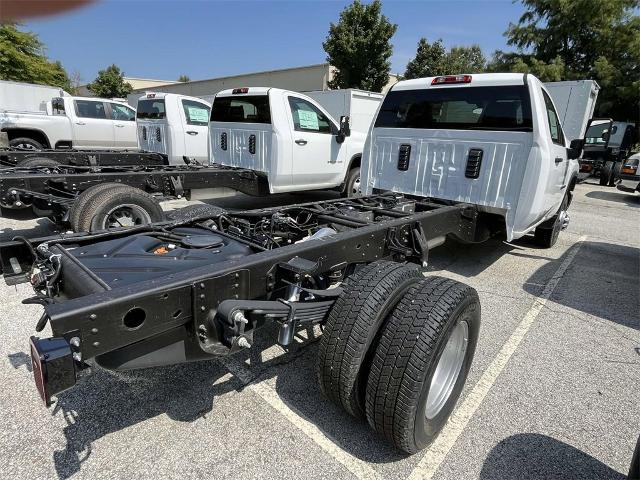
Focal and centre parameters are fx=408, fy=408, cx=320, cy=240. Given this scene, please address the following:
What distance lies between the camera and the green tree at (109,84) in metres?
41.6

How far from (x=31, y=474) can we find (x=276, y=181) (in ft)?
18.2

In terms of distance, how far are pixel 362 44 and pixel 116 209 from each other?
25.2 meters

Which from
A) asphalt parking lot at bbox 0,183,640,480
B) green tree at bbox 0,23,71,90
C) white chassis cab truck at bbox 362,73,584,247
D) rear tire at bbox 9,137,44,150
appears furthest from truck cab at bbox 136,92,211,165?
green tree at bbox 0,23,71,90

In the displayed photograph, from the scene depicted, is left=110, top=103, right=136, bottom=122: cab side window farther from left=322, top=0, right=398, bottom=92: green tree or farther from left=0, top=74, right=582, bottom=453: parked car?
left=322, top=0, right=398, bottom=92: green tree

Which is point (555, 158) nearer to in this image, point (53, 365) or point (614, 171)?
point (53, 365)

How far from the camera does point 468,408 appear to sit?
255cm

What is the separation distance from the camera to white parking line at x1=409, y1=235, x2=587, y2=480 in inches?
82.3

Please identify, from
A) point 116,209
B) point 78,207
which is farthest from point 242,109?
point 78,207

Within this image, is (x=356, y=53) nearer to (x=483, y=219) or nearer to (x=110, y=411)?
(x=483, y=219)

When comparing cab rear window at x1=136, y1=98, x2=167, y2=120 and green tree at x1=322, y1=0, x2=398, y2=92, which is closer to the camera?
cab rear window at x1=136, y1=98, x2=167, y2=120

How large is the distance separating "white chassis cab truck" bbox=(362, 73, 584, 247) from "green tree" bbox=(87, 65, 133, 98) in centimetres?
4470

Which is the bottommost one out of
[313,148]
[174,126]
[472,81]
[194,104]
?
[313,148]

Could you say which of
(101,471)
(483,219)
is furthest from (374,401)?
(483,219)

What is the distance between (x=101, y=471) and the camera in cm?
194
